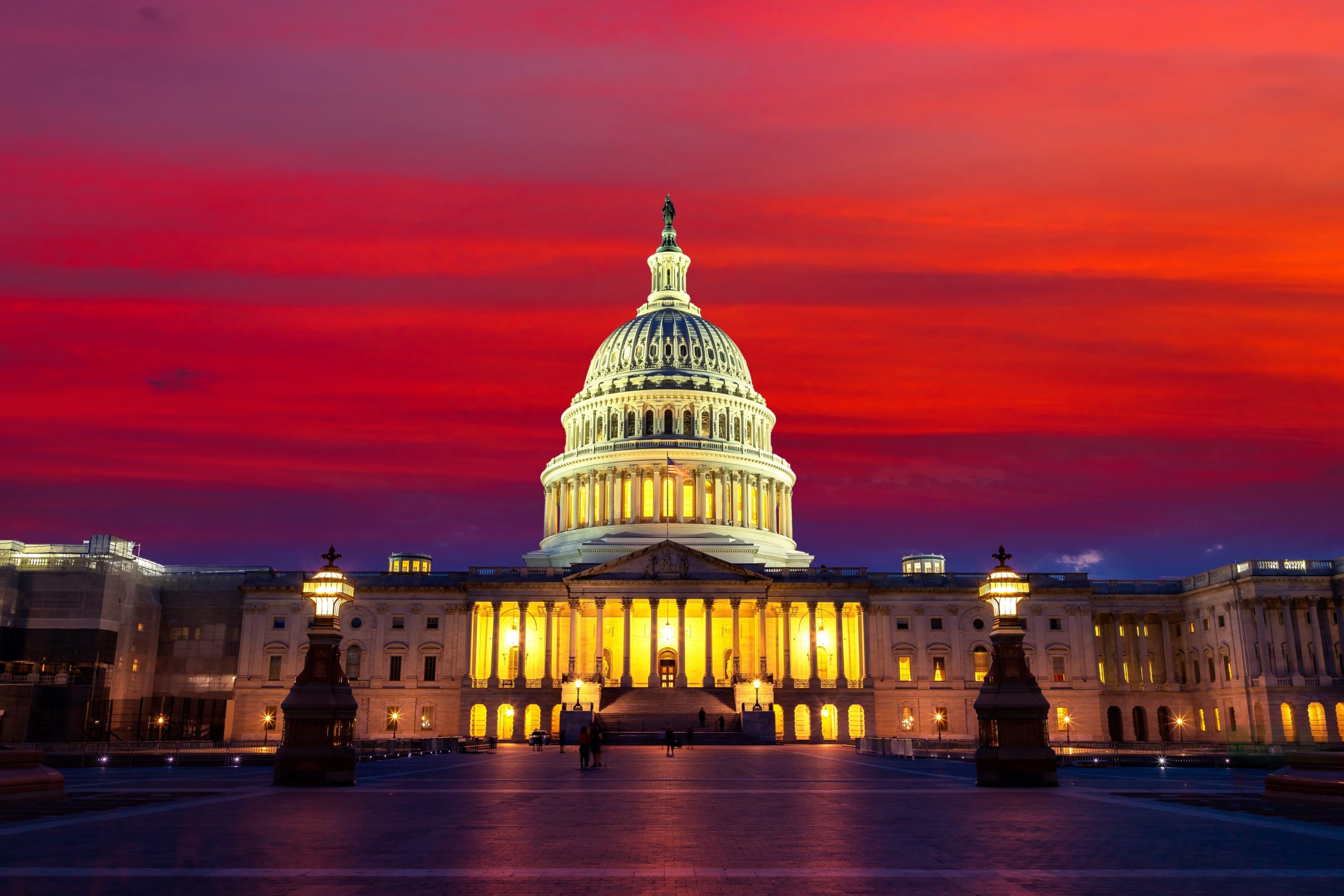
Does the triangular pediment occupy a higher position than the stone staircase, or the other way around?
the triangular pediment

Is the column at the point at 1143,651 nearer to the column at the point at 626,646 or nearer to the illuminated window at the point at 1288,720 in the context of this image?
the illuminated window at the point at 1288,720

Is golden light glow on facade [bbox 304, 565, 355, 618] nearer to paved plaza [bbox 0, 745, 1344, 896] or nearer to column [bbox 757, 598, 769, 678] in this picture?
paved plaza [bbox 0, 745, 1344, 896]

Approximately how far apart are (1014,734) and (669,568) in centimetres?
6613

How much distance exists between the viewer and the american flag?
12012 centimetres

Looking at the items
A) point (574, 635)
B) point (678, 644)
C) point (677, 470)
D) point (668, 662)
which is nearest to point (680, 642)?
point (678, 644)

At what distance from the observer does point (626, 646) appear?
3868 inches

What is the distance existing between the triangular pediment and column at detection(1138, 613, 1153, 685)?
118 feet

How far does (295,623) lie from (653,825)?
88014 millimetres

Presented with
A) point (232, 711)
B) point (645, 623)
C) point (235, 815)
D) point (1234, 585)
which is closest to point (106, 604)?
point (232, 711)

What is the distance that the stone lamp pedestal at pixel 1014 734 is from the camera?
34.7 metres

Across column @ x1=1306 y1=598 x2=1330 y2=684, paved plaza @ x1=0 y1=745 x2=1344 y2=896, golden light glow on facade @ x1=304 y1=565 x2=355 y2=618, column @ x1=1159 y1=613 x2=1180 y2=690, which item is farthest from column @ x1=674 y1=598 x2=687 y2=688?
paved plaza @ x1=0 y1=745 x2=1344 y2=896

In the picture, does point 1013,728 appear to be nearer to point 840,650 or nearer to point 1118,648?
point 840,650

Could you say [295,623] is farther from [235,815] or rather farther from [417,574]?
[235,815]

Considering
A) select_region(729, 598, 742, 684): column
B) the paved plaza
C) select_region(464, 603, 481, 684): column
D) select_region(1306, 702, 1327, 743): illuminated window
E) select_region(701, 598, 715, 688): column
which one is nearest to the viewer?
the paved plaza
